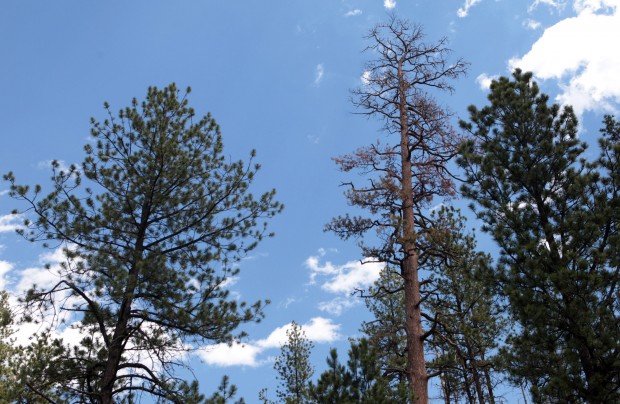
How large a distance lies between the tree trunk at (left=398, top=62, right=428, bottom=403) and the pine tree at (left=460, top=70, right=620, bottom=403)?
70.1 inches

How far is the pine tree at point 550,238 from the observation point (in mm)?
6594

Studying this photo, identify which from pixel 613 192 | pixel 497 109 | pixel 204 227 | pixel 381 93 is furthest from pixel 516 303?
pixel 381 93

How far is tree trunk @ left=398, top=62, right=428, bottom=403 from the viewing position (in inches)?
350

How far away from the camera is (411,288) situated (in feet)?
32.3

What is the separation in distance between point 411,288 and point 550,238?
3.14m

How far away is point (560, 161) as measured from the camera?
802 centimetres

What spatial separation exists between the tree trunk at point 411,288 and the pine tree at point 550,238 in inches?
70.1

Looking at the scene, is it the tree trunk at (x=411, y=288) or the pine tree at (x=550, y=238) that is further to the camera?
the tree trunk at (x=411, y=288)

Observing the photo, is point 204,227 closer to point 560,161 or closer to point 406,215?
point 406,215

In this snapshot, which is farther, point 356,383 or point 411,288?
point 411,288

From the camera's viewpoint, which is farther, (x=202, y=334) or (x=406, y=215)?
(x=406, y=215)

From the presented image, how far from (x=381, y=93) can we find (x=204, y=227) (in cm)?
622

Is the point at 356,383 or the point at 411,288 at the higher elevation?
the point at 411,288

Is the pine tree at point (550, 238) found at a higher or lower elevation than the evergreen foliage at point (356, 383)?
higher
